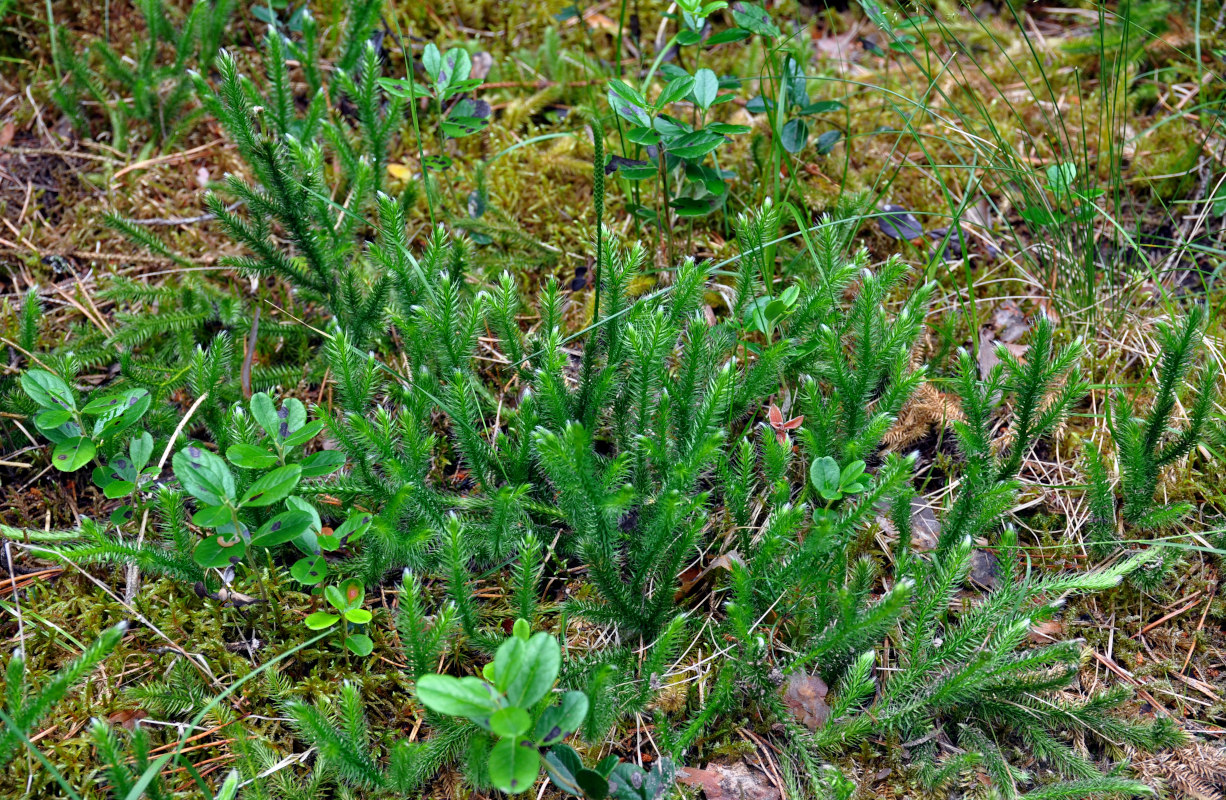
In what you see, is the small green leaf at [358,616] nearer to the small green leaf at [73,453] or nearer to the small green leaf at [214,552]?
the small green leaf at [214,552]

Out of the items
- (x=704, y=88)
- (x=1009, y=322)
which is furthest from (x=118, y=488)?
(x=1009, y=322)

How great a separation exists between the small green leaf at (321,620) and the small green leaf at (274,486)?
0.30 metres

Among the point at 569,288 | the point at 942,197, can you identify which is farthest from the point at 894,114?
the point at 569,288

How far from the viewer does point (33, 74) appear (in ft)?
11.6

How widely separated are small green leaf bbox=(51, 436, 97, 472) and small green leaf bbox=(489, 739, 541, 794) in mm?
1412

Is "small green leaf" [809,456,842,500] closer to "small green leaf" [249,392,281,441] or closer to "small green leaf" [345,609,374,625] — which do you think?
"small green leaf" [345,609,374,625]

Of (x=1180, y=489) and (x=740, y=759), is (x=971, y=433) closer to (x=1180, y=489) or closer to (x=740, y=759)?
(x=1180, y=489)

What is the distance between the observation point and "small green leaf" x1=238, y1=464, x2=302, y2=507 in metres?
1.96

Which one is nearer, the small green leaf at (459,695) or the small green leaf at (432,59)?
the small green leaf at (459,695)

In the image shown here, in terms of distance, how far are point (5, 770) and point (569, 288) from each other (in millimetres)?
2032

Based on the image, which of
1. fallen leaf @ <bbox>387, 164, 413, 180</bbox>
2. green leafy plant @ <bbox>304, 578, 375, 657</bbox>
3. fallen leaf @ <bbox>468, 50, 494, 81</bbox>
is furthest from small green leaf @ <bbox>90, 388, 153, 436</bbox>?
fallen leaf @ <bbox>468, 50, 494, 81</bbox>

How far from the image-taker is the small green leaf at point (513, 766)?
162 cm

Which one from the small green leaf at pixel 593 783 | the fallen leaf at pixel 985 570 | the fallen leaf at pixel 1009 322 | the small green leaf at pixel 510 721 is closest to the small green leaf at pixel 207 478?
the small green leaf at pixel 510 721

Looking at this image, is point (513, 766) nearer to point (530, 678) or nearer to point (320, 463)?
point (530, 678)
